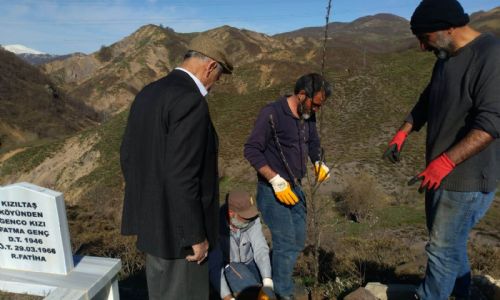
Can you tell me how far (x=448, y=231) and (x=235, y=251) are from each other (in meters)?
1.74

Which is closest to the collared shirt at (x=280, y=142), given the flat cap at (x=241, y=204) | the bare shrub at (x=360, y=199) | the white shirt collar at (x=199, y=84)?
the flat cap at (x=241, y=204)

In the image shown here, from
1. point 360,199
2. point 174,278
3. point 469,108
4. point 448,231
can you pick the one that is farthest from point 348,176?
point 174,278

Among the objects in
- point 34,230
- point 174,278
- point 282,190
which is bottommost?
point 174,278

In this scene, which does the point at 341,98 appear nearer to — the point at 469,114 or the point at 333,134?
the point at 333,134

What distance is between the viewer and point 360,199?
1062 centimetres

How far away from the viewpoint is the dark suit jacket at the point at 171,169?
1956 mm

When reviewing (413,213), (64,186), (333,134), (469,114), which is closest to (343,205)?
(413,213)

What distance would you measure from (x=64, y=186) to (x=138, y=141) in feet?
58.1

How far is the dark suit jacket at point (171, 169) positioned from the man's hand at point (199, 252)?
37 mm

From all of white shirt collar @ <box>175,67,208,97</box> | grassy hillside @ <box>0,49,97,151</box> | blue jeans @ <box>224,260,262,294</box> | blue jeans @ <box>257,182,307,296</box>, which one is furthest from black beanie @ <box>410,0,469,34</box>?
grassy hillside @ <box>0,49,97,151</box>

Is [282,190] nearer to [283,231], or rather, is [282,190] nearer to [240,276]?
[283,231]

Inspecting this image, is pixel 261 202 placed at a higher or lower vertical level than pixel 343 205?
higher

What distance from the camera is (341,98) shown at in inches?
701

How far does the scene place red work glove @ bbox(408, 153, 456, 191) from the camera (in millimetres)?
2125
